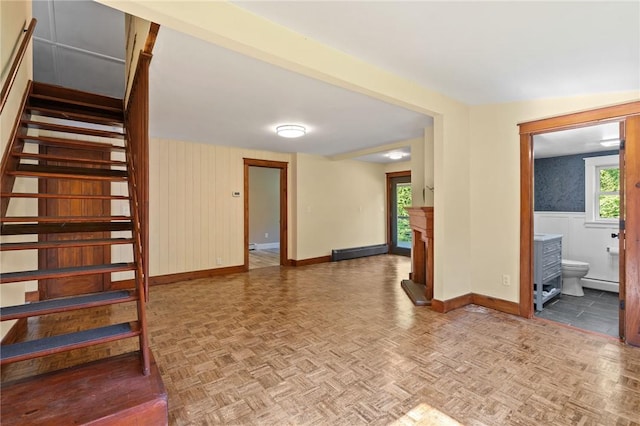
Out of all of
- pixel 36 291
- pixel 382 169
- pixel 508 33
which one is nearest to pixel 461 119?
pixel 508 33

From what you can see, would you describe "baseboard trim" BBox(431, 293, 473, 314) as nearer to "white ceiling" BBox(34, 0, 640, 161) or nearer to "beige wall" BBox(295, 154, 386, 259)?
"white ceiling" BBox(34, 0, 640, 161)

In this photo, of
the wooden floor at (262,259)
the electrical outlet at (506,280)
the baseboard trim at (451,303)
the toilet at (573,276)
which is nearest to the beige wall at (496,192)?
the electrical outlet at (506,280)

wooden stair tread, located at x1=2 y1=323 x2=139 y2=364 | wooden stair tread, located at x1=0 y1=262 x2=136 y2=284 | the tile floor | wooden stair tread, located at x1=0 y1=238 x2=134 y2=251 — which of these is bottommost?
the tile floor

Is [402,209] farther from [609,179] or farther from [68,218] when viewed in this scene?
[68,218]

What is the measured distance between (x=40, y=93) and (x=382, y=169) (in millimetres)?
6273

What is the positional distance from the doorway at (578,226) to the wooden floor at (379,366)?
74 centimetres

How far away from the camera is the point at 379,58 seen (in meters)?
2.37

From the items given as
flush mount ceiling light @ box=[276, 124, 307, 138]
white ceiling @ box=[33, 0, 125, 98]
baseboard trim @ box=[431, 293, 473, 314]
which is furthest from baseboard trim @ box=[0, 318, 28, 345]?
baseboard trim @ box=[431, 293, 473, 314]

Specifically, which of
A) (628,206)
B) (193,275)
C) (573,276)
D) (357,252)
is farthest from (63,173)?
(573,276)

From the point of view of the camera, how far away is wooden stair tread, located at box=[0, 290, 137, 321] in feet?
5.24

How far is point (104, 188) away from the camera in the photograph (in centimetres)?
421

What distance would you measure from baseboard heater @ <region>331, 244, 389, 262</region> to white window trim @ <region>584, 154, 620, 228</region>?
3.81 m

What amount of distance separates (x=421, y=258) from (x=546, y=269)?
1.45 metres

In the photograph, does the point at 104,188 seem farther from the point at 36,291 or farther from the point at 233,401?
the point at 233,401
